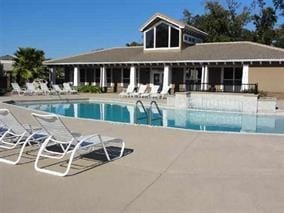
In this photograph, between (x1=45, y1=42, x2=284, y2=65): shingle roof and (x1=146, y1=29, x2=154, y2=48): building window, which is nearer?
(x1=45, y1=42, x2=284, y2=65): shingle roof

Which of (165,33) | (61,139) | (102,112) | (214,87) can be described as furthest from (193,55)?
(61,139)

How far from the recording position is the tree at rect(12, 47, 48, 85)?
36.8m

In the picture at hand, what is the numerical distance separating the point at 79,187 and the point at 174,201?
1539 millimetres

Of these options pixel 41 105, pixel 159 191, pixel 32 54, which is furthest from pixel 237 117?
pixel 32 54

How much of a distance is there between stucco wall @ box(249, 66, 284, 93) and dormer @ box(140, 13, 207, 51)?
7.84 m

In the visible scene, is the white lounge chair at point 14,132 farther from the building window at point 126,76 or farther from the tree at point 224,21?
the tree at point 224,21

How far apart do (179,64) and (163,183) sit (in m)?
25.4

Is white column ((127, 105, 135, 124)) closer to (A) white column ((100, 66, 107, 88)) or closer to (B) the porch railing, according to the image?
(B) the porch railing

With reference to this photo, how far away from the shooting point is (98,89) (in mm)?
34250

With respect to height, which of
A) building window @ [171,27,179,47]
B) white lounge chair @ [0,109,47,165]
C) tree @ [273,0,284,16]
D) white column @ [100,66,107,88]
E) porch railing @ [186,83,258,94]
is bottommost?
white lounge chair @ [0,109,47,165]

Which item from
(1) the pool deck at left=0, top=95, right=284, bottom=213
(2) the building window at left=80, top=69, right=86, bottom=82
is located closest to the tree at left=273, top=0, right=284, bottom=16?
(2) the building window at left=80, top=69, right=86, bottom=82

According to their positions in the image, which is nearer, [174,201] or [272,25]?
[174,201]

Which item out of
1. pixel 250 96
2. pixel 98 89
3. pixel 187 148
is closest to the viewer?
pixel 187 148

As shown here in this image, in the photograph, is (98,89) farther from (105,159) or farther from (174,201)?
(174,201)
